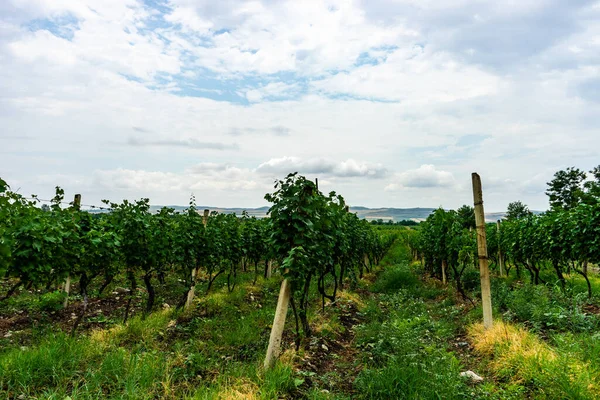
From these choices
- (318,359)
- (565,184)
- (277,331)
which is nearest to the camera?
(277,331)

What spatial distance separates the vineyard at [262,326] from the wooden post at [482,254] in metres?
0.11

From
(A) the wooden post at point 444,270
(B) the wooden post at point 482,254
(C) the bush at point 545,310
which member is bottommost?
(A) the wooden post at point 444,270

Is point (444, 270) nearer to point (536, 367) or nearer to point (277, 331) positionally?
point (536, 367)

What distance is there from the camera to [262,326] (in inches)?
267

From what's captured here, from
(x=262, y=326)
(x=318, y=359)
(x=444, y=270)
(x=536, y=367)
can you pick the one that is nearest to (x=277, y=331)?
(x=318, y=359)

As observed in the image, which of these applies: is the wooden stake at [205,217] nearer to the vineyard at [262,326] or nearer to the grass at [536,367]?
the vineyard at [262,326]

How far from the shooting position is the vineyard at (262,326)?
3922 millimetres

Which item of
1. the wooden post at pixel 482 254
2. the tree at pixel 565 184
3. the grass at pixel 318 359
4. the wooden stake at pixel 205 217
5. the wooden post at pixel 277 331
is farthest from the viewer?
the tree at pixel 565 184

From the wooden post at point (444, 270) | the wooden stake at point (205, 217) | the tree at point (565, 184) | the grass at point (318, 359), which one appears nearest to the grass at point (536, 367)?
the grass at point (318, 359)

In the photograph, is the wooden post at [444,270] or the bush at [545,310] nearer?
the bush at [545,310]

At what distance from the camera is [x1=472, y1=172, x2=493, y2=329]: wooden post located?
633 centimetres

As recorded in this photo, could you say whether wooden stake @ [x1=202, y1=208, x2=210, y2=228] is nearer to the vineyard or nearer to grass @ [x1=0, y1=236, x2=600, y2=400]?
the vineyard

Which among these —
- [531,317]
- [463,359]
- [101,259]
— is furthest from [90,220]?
[531,317]

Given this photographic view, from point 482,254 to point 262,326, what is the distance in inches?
168
